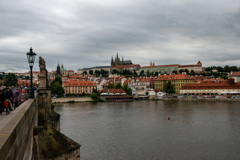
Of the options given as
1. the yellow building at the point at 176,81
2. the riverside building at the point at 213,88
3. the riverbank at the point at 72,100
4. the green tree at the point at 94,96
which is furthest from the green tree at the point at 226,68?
the riverbank at the point at 72,100

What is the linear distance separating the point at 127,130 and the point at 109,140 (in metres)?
5.47

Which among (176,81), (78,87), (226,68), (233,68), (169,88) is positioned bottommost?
(169,88)

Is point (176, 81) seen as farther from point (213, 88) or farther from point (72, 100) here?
point (72, 100)

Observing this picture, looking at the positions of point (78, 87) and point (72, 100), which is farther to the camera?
point (78, 87)

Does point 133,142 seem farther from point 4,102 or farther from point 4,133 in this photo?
point 4,133

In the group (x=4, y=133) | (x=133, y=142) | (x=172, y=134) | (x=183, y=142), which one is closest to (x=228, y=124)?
(x=172, y=134)

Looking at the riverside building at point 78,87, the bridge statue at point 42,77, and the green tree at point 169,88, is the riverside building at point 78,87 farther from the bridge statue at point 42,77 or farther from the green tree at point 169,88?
the bridge statue at point 42,77

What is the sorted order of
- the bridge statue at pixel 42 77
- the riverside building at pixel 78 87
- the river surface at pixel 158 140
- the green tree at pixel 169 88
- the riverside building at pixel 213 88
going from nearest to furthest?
the bridge statue at pixel 42 77 < the river surface at pixel 158 140 < the riverside building at pixel 213 88 < the riverside building at pixel 78 87 < the green tree at pixel 169 88

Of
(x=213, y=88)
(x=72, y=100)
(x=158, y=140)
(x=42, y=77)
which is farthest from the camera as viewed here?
(x=213, y=88)

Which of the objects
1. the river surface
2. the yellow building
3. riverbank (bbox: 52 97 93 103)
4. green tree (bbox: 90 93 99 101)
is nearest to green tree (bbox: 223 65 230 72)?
the yellow building

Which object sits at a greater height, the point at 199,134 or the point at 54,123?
the point at 54,123

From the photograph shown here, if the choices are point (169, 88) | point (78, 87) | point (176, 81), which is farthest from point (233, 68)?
point (78, 87)

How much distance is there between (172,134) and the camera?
27109 millimetres

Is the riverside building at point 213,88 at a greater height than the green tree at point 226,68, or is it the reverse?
the green tree at point 226,68
